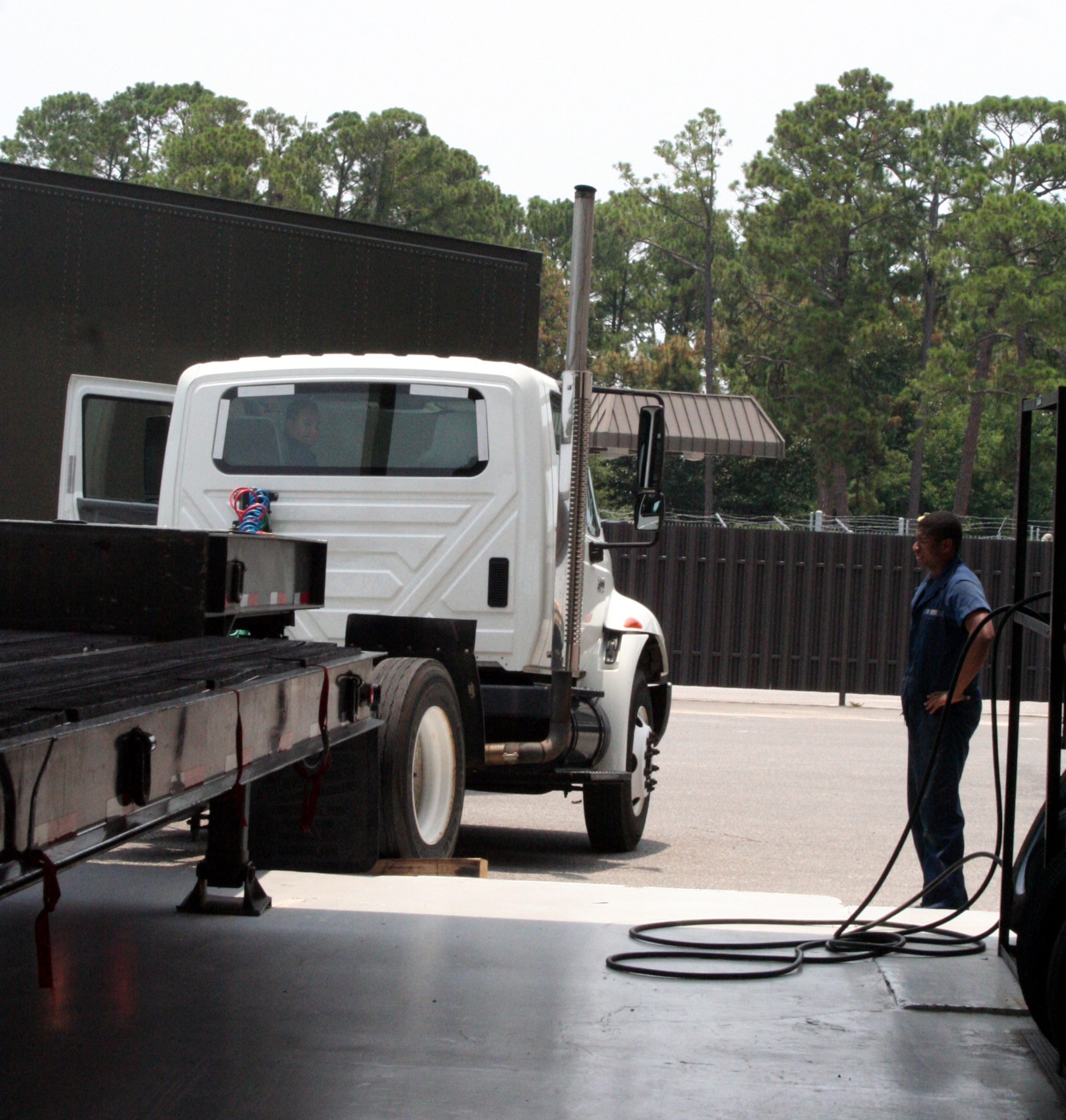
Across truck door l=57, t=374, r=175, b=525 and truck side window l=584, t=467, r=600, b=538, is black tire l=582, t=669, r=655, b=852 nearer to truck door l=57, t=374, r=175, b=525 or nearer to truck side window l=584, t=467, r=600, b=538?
truck side window l=584, t=467, r=600, b=538

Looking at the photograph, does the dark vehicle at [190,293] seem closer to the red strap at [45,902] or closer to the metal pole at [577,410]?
the metal pole at [577,410]

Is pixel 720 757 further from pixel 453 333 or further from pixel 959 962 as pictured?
A: pixel 959 962

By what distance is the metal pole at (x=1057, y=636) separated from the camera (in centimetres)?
366

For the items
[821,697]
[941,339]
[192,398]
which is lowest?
[821,697]

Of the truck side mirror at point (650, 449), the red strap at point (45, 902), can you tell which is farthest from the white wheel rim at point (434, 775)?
the red strap at point (45, 902)

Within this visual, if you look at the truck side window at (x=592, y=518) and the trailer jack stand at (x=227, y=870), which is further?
the truck side window at (x=592, y=518)

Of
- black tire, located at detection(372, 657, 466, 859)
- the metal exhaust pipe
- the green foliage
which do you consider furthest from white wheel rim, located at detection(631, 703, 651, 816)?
the green foliage

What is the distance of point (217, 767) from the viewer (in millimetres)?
3336

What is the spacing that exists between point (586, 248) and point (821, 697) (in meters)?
14.2

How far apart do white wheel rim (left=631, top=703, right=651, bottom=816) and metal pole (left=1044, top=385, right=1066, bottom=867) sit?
482 centimetres

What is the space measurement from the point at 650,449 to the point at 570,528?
0.61 m

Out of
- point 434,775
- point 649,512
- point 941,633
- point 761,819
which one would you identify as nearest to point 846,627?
point 761,819

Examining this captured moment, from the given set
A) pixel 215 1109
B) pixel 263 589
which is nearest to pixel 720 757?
pixel 263 589

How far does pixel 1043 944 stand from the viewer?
3518 millimetres
